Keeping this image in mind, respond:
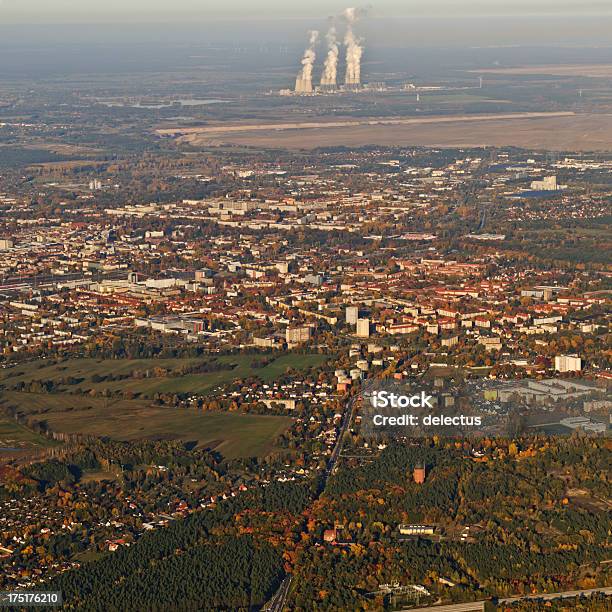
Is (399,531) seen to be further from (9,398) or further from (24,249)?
(24,249)

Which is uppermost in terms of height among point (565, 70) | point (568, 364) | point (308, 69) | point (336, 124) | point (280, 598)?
point (568, 364)

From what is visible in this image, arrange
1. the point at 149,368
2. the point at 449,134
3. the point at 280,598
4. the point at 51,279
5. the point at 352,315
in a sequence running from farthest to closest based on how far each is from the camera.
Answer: the point at 449,134 < the point at 51,279 < the point at 352,315 < the point at 149,368 < the point at 280,598

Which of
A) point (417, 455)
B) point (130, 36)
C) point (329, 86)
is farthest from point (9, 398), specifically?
point (130, 36)

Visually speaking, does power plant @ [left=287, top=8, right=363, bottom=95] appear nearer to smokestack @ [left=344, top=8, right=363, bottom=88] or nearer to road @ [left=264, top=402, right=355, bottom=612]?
smokestack @ [left=344, top=8, right=363, bottom=88]

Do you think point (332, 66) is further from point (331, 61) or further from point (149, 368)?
point (149, 368)

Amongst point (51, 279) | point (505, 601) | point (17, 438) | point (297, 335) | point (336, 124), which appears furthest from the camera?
point (336, 124)

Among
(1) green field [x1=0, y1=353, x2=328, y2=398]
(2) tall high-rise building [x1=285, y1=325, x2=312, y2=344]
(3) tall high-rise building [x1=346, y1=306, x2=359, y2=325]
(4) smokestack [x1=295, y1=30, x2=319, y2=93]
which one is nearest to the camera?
(1) green field [x1=0, y1=353, x2=328, y2=398]

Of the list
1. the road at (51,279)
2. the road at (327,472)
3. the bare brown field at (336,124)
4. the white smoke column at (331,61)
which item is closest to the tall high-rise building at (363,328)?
the road at (327,472)

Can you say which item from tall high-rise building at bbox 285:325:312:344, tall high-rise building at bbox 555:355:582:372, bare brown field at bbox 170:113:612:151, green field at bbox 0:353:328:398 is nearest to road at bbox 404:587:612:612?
tall high-rise building at bbox 555:355:582:372

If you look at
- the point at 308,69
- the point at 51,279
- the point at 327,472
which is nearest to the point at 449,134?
the point at 308,69
